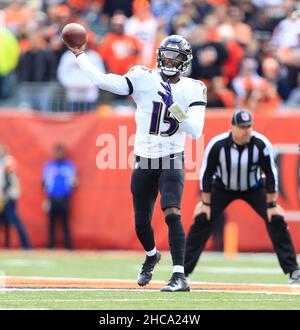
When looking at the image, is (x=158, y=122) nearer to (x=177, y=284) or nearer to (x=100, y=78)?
(x=100, y=78)

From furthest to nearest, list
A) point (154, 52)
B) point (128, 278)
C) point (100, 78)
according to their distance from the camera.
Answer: point (154, 52) → point (128, 278) → point (100, 78)

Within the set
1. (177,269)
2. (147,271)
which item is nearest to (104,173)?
(147,271)

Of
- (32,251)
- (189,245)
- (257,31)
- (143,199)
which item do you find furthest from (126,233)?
(143,199)

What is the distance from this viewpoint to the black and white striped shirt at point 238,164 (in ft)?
33.2

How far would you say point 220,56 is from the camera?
666 inches

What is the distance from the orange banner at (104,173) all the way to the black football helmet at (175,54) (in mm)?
6511

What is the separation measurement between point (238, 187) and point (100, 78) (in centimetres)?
204

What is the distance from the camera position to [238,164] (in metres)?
10.2

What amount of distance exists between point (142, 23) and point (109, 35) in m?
0.66

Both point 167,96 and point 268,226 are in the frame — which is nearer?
point 167,96

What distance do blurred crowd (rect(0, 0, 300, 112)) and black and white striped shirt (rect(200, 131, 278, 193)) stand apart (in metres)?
6.27

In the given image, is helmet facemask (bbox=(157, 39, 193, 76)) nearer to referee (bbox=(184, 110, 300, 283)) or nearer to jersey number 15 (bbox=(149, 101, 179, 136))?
jersey number 15 (bbox=(149, 101, 179, 136))

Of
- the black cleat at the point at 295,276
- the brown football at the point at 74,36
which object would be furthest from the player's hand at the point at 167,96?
the black cleat at the point at 295,276

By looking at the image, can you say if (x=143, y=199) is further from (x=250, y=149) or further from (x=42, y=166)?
(x=42, y=166)
